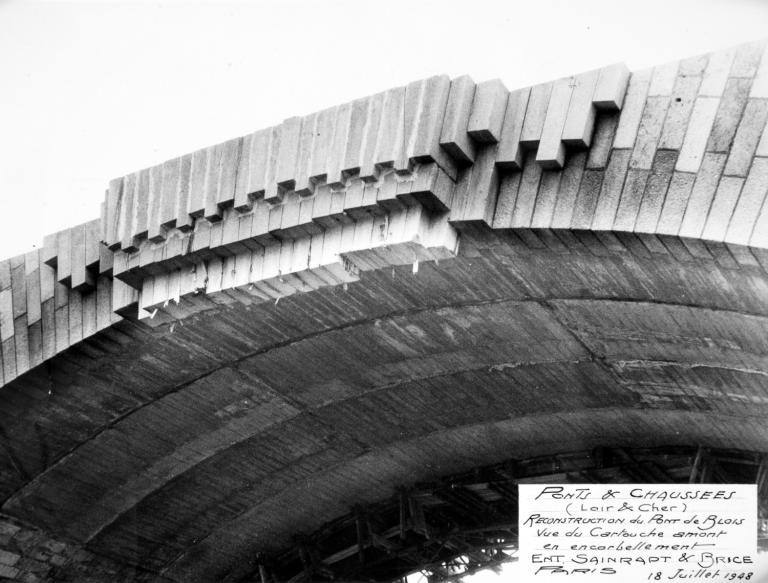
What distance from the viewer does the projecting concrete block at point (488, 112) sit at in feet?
27.4

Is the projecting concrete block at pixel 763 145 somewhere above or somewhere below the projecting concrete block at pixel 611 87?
below

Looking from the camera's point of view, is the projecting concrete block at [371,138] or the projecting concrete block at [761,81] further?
the projecting concrete block at [371,138]

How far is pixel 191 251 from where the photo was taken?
Answer: 10.3m

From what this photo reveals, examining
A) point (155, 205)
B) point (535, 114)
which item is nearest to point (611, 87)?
point (535, 114)

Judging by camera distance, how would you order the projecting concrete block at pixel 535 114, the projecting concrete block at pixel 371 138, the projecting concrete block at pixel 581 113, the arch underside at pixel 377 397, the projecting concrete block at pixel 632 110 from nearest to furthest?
the projecting concrete block at pixel 632 110 → the projecting concrete block at pixel 581 113 → the projecting concrete block at pixel 535 114 → the projecting concrete block at pixel 371 138 → the arch underside at pixel 377 397

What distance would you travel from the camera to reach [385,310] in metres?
10.5

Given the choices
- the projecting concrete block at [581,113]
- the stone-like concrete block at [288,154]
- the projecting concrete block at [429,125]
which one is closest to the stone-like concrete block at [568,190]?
the projecting concrete block at [581,113]

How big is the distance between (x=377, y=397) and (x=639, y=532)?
4219 mm

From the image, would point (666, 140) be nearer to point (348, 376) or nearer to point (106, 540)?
point (348, 376)

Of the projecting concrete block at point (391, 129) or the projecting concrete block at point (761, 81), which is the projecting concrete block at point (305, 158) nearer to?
the projecting concrete block at point (391, 129)

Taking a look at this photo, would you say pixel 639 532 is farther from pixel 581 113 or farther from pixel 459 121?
pixel 459 121

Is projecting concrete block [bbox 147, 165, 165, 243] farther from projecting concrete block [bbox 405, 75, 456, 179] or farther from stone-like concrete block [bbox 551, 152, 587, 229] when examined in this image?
stone-like concrete block [bbox 551, 152, 587, 229]

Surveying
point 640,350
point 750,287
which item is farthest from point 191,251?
point 750,287

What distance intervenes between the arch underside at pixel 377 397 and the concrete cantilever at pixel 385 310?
36mm
